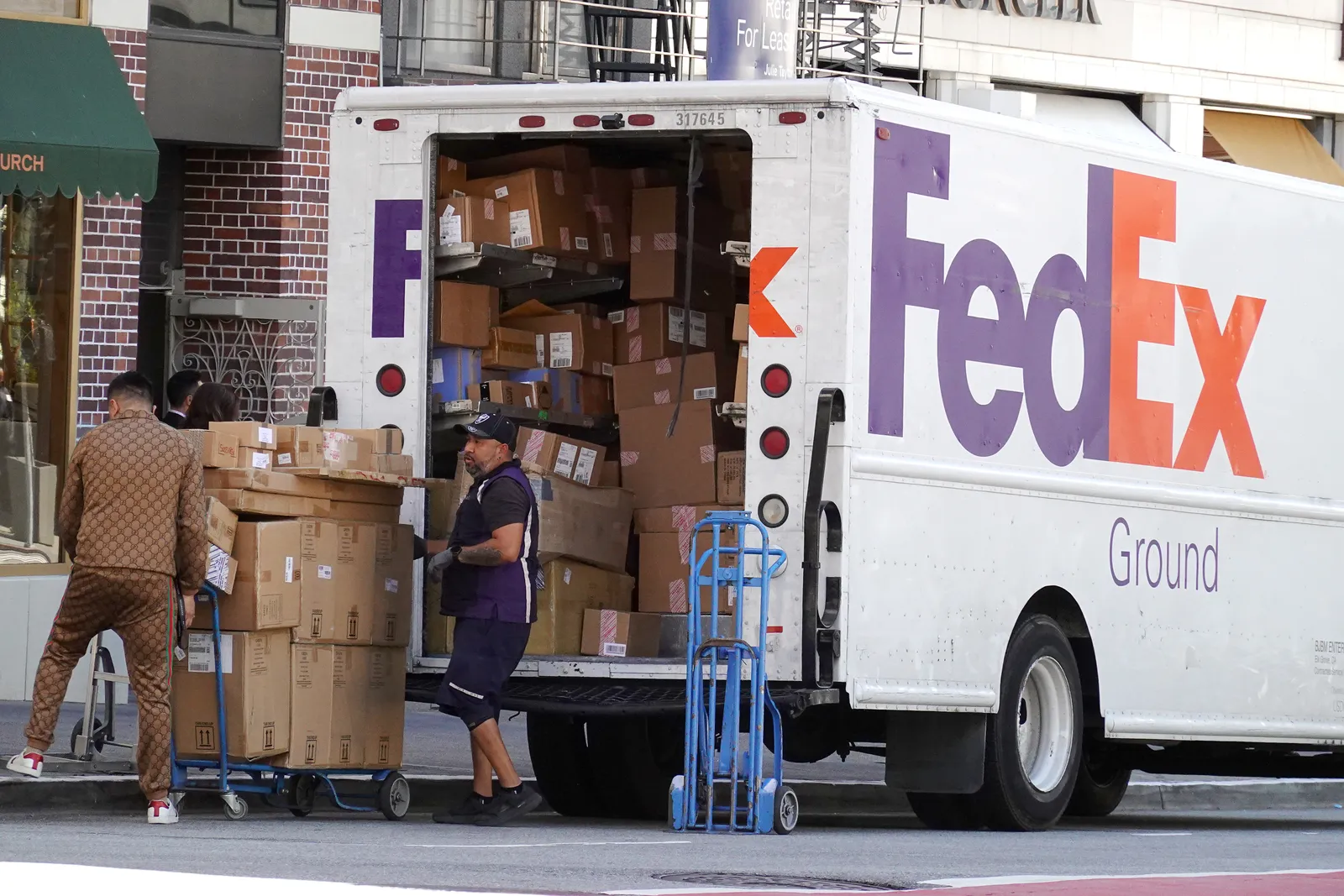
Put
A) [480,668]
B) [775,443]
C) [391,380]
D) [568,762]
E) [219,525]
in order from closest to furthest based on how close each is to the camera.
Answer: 1. [775,443]
2. [219,525]
3. [480,668]
4. [391,380]
5. [568,762]

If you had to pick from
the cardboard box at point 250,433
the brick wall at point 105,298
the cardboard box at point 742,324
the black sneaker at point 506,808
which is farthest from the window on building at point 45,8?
the black sneaker at point 506,808

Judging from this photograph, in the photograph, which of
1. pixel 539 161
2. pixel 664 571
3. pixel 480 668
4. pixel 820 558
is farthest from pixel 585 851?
pixel 539 161

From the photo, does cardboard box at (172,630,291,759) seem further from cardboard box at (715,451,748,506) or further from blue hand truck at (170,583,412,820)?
cardboard box at (715,451,748,506)

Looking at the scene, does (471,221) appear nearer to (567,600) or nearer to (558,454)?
(558,454)

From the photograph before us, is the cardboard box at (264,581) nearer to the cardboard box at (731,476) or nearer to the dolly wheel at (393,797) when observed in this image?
the dolly wheel at (393,797)

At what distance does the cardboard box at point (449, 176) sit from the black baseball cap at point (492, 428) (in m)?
1.19

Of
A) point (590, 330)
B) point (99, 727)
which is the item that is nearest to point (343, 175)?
point (590, 330)

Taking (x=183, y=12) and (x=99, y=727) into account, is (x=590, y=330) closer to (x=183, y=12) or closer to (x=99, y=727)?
(x=99, y=727)

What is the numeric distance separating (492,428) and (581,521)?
102cm

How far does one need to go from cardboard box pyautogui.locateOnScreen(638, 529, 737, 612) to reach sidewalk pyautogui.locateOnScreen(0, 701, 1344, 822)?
84 cm

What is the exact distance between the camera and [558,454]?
1111 centimetres

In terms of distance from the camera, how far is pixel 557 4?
19391 millimetres

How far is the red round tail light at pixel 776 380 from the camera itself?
Answer: 978cm

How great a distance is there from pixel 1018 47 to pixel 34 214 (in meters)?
9.69
